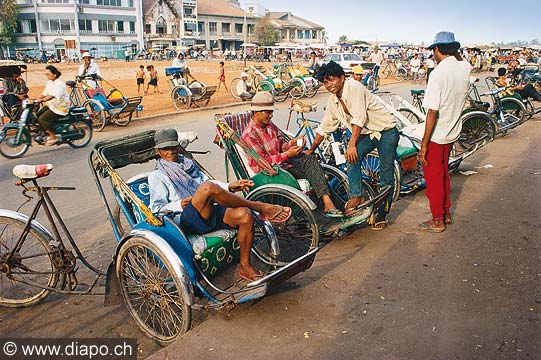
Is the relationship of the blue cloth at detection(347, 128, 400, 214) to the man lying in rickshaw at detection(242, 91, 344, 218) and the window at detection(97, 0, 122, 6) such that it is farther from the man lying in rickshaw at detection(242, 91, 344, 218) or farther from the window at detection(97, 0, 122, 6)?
the window at detection(97, 0, 122, 6)

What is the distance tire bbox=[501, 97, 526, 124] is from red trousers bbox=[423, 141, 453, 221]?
706 cm

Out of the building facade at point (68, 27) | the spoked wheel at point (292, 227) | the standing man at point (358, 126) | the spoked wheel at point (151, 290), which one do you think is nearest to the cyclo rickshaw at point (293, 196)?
the spoked wheel at point (292, 227)

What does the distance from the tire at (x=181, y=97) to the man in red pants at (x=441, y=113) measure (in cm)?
1107

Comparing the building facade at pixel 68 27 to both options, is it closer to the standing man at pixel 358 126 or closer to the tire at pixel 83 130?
the tire at pixel 83 130

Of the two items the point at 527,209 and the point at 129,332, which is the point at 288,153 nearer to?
the point at 129,332

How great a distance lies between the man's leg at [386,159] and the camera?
184 inches

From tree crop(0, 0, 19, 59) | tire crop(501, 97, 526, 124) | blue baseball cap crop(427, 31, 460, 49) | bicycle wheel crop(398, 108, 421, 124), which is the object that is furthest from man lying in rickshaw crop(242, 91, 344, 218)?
tree crop(0, 0, 19, 59)

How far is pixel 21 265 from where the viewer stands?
11.8ft

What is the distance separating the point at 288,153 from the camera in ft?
14.9

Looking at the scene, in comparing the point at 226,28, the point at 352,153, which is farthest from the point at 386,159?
the point at 226,28

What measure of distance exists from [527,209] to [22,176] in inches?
205

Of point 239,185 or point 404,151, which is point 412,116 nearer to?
point 404,151

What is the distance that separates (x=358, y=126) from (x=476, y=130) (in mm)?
4239

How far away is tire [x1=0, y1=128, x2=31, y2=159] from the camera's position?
8.70m
